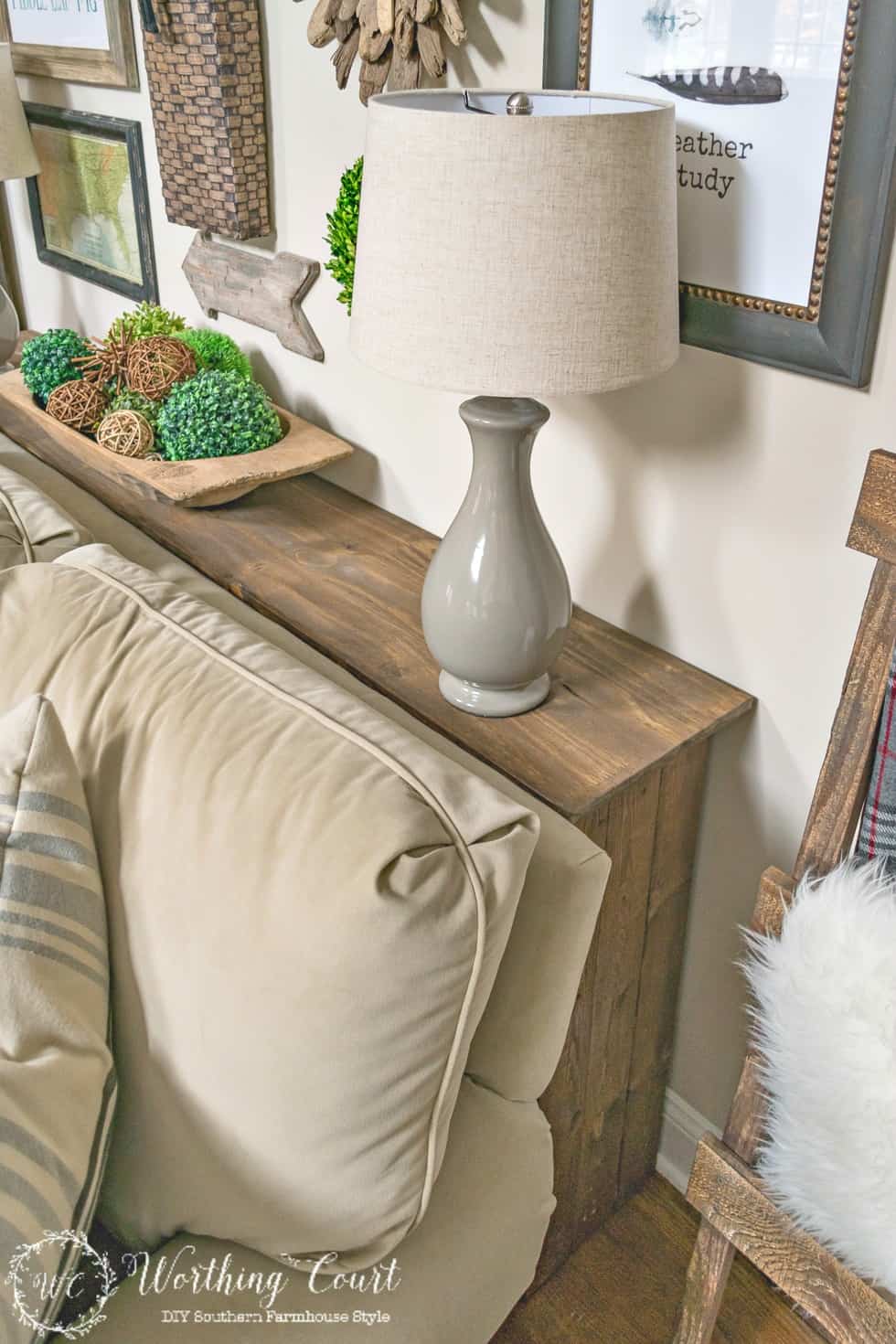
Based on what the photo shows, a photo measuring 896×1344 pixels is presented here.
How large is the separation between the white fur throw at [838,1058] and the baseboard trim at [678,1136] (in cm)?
45

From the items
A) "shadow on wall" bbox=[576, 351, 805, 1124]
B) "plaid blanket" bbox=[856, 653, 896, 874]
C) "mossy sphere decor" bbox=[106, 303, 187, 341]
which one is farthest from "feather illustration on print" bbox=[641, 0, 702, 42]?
"mossy sphere decor" bbox=[106, 303, 187, 341]

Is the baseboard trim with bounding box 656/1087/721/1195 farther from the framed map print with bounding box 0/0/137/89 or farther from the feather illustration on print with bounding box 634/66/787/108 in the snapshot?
the framed map print with bounding box 0/0/137/89

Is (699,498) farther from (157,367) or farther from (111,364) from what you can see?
(111,364)

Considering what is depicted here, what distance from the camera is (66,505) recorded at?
4.53ft

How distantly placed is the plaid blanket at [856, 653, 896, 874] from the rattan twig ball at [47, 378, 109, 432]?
1174mm

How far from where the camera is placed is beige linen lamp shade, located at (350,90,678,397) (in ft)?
2.61

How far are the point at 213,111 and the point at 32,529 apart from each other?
655 millimetres

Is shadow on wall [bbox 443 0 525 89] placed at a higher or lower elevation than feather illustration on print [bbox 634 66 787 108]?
higher

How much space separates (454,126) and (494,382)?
7.2 inches

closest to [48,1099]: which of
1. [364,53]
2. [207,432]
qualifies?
[207,432]

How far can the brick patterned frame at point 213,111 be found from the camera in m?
1.40

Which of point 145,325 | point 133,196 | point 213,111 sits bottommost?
point 145,325

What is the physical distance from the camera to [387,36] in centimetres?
118
